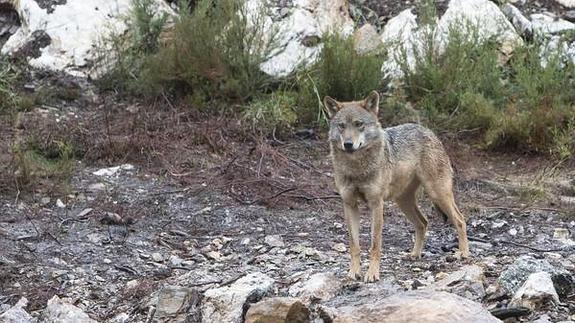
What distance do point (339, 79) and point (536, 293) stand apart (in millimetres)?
5790

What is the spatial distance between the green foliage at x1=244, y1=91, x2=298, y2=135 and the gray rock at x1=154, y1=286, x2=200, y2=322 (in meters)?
4.50

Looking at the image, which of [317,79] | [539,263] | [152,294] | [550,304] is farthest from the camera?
[317,79]

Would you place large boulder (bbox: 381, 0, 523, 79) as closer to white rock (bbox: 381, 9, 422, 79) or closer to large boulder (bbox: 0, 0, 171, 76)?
white rock (bbox: 381, 9, 422, 79)

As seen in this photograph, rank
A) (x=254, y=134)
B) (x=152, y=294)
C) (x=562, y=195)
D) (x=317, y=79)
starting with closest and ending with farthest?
(x=152, y=294)
(x=562, y=195)
(x=254, y=134)
(x=317, y=79)

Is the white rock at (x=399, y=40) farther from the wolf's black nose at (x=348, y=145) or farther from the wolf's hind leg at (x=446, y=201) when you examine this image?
the wolf's black nose at (x=348, y=145)

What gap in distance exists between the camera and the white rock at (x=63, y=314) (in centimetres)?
621

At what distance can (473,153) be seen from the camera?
10680 mm

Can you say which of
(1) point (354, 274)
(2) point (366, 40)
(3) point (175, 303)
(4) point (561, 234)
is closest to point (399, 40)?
(2) point (366, 40)

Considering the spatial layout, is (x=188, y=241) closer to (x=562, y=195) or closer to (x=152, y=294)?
(x=152, y=294)

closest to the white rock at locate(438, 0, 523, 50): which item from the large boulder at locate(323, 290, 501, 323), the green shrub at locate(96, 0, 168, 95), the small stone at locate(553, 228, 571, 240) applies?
the green shrub at locate(96, 0, 168, 95)

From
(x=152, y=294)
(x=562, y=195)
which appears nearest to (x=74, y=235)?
(x=152, y=294)

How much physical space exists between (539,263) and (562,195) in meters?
3.41

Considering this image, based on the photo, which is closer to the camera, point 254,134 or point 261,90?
point 254,134

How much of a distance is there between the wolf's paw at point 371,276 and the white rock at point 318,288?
20cm
